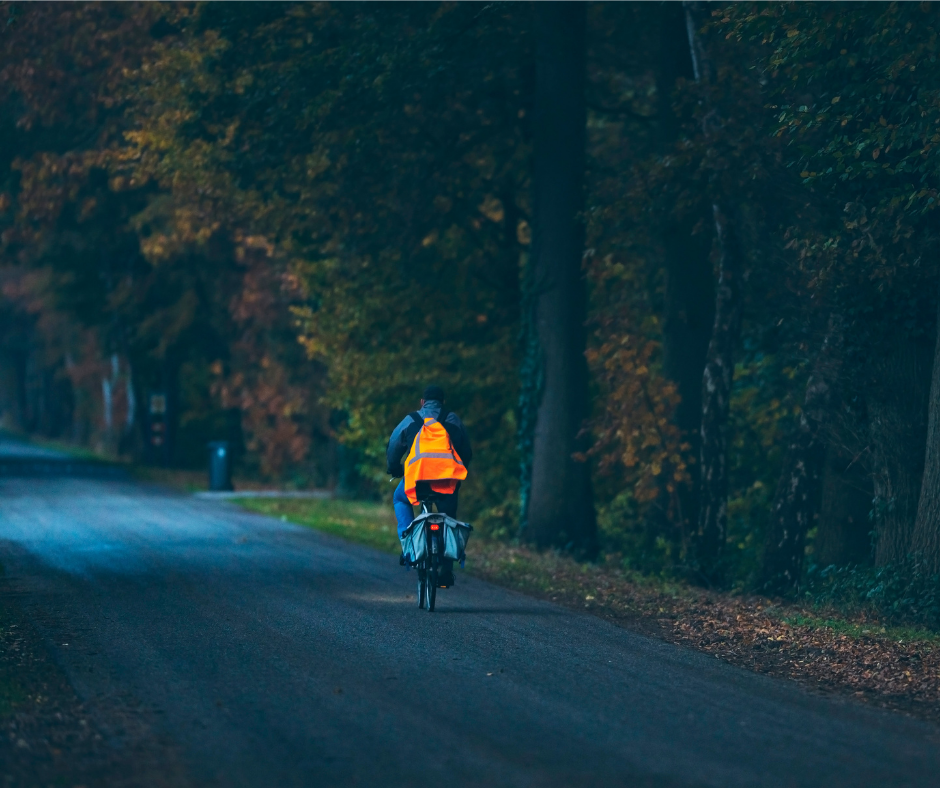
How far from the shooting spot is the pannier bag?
478 inches

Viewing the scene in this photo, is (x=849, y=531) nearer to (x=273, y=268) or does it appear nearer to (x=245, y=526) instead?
(x=245, y=526)

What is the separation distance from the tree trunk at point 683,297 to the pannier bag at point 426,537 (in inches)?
313

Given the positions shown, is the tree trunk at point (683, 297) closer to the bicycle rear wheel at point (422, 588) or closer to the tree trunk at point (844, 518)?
the tree trunk at point (844, 518)

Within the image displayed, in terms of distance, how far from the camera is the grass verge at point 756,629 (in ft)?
30.4

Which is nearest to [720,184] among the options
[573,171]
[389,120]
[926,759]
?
[573,171]

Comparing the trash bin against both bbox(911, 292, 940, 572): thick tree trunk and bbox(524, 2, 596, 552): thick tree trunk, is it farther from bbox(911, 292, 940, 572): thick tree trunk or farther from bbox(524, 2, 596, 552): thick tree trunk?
bbox(911, 292, 940, 572): thick tree trunk

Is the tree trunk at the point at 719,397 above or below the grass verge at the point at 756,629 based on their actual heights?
above

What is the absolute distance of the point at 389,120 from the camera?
1895 centimetres

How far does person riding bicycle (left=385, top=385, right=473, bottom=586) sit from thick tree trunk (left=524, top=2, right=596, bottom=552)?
727 centimetres

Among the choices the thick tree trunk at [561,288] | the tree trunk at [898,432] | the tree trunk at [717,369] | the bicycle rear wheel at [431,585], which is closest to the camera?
the bicycle rear wheel at [431,585]

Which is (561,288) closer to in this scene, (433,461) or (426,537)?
(433,461)

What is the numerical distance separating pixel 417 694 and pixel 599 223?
10.4 meters

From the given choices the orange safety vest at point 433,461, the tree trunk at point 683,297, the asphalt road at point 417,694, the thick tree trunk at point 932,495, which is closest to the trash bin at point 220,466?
the tree trunk at point 683,297

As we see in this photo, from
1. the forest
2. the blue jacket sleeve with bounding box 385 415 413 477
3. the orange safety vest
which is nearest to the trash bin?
the forest
